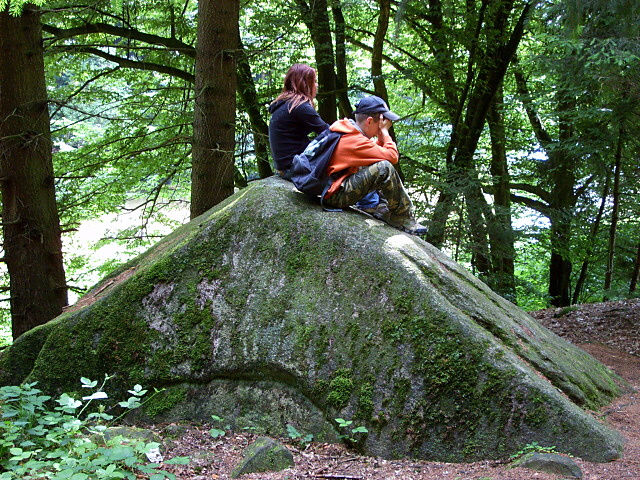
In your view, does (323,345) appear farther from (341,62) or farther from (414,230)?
(341,62)

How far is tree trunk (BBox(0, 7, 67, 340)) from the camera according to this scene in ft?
23.6

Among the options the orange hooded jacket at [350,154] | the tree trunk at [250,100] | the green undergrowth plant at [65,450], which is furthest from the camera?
the tree trunk at [250,100]

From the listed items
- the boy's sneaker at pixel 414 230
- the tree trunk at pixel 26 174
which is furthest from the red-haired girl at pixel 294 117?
the tree trunk at pixel 26 174

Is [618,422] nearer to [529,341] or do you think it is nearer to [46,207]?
[529,341]

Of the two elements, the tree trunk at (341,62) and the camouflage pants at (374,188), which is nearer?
the camouflage pants at (374,188)

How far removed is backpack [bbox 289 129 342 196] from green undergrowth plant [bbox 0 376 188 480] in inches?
87.7

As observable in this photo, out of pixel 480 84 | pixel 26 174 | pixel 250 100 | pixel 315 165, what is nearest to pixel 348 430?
pixel 315 165

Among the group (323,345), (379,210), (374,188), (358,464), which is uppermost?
(374,188)

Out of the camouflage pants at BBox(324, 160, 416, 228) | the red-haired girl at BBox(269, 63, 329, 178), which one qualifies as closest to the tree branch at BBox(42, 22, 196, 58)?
the red-haired girl at BBox(269, 63, 329, 178)

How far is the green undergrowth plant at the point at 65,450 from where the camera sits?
10.4 feet

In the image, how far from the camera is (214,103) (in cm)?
732

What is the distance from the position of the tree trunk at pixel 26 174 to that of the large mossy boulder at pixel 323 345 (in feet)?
8.72

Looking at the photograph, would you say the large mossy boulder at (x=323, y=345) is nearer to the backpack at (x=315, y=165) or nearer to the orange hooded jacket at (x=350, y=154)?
the backpack at (x=315, y=165)

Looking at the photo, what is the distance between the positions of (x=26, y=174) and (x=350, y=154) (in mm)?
4668
